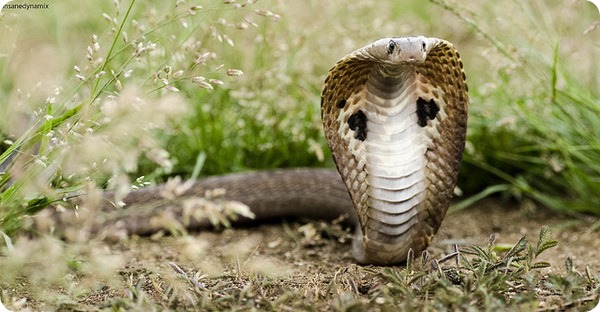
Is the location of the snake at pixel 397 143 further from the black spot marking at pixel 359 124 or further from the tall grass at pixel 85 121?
the tall grass at pixel 85 121

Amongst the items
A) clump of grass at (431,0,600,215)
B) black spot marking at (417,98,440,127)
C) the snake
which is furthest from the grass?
black spot marking at (417,98,440,127)

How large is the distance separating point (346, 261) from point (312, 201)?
87cm

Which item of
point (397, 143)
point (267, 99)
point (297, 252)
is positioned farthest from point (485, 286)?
point (267, 99)

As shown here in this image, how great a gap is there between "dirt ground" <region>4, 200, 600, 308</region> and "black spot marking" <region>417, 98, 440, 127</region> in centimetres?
57

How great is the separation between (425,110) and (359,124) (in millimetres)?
239

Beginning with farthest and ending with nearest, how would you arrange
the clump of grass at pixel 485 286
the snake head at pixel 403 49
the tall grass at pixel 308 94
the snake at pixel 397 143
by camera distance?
1. the tall grass at pixel 308 94
2. the snake at pixel 397 143
3. the snake head at pixel 403 49
4. the clump of grass at pixel 485 286

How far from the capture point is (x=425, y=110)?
2732 mm

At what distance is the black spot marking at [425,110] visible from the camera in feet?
8.95

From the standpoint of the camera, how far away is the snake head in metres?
2.39

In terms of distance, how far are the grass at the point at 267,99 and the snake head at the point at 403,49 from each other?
1.56ft

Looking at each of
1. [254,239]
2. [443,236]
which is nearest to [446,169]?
[443,236]

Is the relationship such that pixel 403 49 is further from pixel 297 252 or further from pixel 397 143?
pixel 297 252

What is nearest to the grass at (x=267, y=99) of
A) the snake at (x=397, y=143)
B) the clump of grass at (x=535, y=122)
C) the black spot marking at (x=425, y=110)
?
the clump of grass at (x=535, y=122)

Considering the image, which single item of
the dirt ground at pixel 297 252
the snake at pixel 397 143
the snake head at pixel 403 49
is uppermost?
the snake head at pixel 403 49
